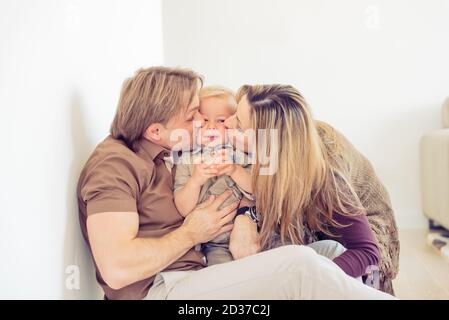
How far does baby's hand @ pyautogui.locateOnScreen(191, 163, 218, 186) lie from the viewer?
50.5 inches

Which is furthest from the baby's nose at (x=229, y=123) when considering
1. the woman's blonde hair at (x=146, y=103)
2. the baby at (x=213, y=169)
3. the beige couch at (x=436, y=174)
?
the beige couch at (x=436, y=174)

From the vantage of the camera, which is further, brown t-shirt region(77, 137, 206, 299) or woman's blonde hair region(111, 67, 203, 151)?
woman's blonde hair region(111, 67, 203, 151)

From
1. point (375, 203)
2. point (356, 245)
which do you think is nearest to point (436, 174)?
point (375, 203)

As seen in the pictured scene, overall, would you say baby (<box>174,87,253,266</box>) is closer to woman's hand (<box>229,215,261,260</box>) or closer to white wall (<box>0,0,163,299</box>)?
woman's hand (<box>229,215,261,260</box>)

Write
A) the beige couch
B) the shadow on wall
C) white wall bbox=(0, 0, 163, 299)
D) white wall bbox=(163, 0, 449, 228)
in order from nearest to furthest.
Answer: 1. white wall bbox=(0, 0, 163, 299)
2. the shadow on wall
3. the beige couch
4. white wall bbox=(163, 0, 449, 228)

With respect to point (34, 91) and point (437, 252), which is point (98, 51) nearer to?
point (34, 91)

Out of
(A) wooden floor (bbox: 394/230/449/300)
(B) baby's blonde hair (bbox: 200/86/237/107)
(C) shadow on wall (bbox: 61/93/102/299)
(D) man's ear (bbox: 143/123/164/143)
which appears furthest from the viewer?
(A) wooden floor (bbox: 394/230/449/300)

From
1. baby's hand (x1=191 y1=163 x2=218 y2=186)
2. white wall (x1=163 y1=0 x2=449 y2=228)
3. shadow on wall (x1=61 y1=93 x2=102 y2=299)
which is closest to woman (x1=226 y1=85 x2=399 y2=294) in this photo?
baby's hand (x1=191 y1=163 x2=218 y2=186)

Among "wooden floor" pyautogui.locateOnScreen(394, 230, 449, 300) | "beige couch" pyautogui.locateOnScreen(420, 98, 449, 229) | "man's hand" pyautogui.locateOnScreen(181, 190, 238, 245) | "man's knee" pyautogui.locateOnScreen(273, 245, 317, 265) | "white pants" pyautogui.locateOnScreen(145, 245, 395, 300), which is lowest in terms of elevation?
"wooden floor" pyautogui.locateOnScreen(394, 230, 449, 300)

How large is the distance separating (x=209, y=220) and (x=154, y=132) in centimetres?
25

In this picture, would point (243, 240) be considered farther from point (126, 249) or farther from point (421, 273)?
point (421, 273)

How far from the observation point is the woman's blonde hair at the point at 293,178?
1.31 metres

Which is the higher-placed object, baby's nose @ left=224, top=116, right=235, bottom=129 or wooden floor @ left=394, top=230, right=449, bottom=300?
baby's nose @ left=224, top=116, right=235, bottom=129

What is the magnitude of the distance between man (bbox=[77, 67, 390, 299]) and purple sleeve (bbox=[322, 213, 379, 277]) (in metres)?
0.15
